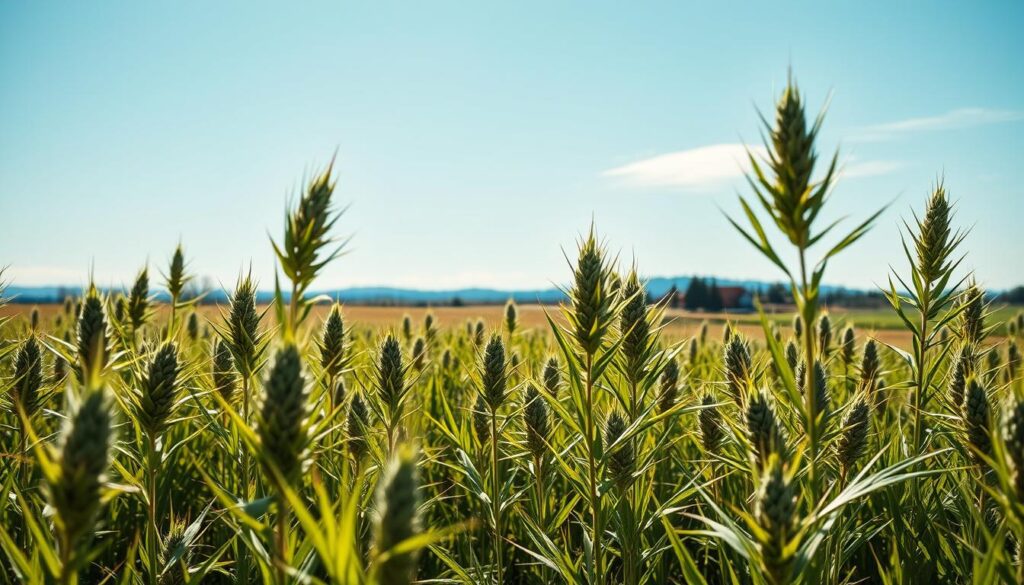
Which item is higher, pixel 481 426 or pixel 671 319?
pixel 671 319

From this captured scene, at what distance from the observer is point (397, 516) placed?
117 centimetres

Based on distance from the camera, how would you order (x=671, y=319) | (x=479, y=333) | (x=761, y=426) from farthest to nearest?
(x=479, y=333)
(x=671, y=319)
(x=761, y=426)

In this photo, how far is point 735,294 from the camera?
125312 millimetres

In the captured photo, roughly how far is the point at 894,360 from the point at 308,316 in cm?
1140

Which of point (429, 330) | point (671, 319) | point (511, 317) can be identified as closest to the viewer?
point (671, 319)

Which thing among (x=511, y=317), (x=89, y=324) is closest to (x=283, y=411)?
(x=89, y=324)

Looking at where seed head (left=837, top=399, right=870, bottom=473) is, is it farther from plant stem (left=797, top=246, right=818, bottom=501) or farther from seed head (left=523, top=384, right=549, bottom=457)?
seed head (left=523, top=384, right=549, bottom=457)

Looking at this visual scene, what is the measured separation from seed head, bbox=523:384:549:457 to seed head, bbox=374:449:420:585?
204 centimetres

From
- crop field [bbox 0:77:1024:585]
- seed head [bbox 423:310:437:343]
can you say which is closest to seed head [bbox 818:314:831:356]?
crop field [bbox 0:77:1024:585]

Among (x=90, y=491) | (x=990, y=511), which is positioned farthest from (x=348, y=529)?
(x=990, y=511)

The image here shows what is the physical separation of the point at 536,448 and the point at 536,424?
0.13 meters

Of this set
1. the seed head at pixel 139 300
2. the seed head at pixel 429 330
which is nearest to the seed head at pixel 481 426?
the seed head at pixel 139 300

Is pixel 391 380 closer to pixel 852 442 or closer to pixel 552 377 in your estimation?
pixel 552 377

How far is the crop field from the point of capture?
1436mm
